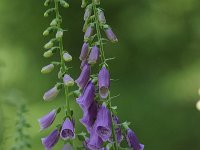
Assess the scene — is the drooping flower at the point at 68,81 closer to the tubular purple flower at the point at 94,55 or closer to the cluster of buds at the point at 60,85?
the cluster of buds at the point at 60,85

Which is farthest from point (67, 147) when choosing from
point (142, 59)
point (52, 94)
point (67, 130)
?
point (142, 59)

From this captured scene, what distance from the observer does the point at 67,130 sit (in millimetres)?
3139

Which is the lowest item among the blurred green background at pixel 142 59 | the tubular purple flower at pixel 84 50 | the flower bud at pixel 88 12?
the tubular purple flower at pixel 84 50

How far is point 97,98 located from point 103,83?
0.38ft

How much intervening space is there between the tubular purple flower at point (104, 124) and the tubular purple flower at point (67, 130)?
0.10m

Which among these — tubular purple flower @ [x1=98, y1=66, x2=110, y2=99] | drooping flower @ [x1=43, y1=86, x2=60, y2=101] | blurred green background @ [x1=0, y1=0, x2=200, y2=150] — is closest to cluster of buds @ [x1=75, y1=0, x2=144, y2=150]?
tubular purple flower @ [x1=98, y1=66, x2=110, y2=99]

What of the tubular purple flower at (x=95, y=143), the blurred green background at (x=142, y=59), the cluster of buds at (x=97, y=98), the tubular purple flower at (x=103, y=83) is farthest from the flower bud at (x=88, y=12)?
the blurred green background at (x=142, y=59)

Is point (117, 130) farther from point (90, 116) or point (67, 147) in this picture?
point (67, 147)

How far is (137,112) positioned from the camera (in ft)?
36.8

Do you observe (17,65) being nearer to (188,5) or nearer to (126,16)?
(126,16)

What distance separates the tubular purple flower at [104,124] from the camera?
309 centimetres

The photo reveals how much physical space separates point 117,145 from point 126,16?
9508 mm

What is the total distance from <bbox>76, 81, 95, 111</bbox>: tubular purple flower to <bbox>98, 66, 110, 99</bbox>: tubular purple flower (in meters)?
0.06

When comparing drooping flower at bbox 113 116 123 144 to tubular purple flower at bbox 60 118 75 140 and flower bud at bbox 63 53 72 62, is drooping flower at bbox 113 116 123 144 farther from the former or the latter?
flower bud at bbox 63 53 72 62
